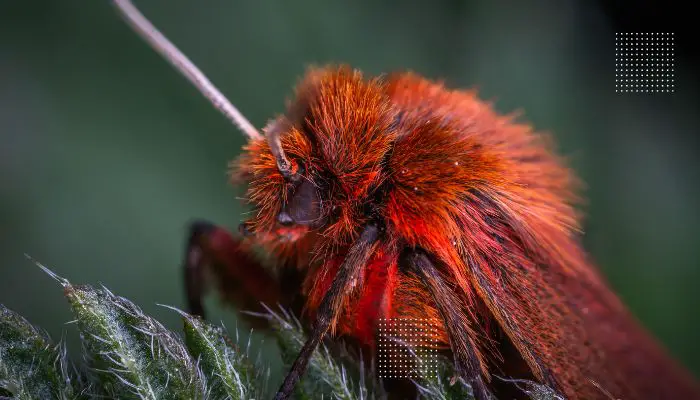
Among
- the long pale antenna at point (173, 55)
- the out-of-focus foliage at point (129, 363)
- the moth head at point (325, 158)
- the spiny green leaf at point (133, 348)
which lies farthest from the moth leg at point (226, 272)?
the spiny green leaf at point (133, 348)

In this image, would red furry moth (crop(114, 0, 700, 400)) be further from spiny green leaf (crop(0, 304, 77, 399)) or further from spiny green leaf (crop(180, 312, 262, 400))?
spiny green leaf (crop(0, 304, 77, 399))

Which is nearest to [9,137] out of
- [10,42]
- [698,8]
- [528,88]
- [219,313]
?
[10,42]

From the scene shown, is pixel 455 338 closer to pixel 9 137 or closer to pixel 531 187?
pixel 531 187

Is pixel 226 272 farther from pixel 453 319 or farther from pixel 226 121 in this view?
pixel 226 121

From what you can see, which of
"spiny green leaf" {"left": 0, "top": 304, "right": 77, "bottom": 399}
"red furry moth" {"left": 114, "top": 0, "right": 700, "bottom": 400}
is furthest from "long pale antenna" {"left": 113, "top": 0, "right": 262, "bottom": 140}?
"spiny green leaf" {"left": 0, "top": 304, "right": 77, "bottom": 399}
